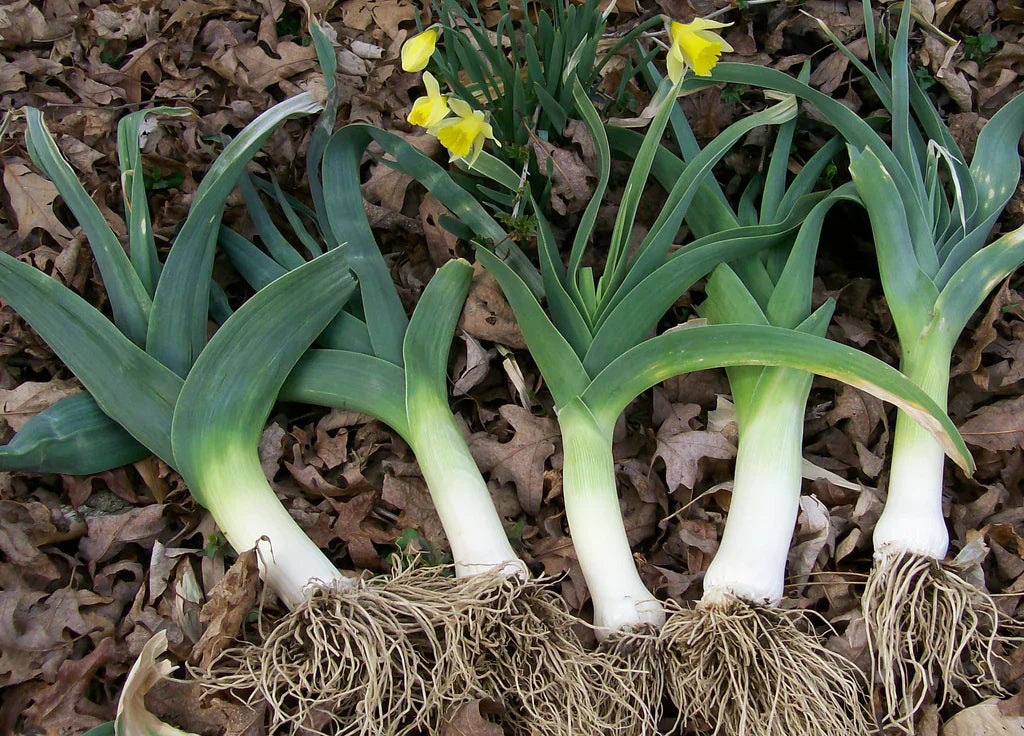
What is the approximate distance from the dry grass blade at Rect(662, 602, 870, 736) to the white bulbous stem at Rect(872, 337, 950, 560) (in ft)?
0.78

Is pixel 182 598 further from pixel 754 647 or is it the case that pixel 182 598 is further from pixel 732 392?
pixel 732 392

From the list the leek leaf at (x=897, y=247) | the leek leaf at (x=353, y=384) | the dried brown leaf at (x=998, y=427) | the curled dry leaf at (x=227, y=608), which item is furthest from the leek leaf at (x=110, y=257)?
the dried brown leaf at (x=998, y=427)

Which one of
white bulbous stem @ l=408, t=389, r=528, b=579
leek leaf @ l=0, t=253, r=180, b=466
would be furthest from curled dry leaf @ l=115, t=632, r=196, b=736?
white bulbous stem @ l=408, t=389, r=528, b=579

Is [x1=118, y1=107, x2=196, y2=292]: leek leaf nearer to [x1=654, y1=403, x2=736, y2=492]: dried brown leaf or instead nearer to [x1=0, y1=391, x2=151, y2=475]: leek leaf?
[x1=0, y1=391, x2=151, y2=475]: leek leaf

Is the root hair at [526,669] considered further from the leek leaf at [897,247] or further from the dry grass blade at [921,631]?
the leek leaf at [897,247]

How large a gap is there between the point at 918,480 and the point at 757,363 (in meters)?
0.36

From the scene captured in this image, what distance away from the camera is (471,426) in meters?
1.59

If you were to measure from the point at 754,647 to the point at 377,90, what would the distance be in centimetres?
148

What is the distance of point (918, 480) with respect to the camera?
135cm

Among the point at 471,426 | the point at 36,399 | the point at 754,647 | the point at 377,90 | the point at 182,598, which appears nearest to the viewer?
the point at 754,647

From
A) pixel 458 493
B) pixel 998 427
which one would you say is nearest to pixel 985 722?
pixel 998 427

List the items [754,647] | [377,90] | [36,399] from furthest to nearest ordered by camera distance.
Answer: [377,90], [36,399], [754,647]

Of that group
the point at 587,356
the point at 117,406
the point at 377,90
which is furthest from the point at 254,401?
the point at 377,90

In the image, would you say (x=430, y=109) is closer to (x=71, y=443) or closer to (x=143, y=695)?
(x=71, y=443)
